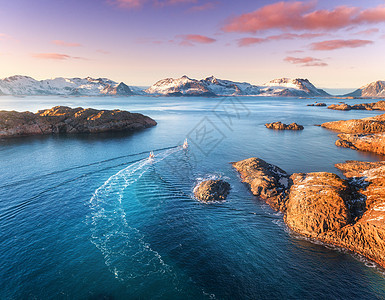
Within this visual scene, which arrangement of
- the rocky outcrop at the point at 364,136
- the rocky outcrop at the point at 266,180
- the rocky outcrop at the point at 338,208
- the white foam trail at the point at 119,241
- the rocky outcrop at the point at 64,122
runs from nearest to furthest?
the white foam trail at the point at 119,241 → the rocky outcrop at the point at 338,208 → the rocky outcrop at the point at 266,180 → the rocky outcrop at the point at 364,136 → the rocky outcrop at the point at 64,122

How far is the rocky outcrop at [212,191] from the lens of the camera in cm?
3372

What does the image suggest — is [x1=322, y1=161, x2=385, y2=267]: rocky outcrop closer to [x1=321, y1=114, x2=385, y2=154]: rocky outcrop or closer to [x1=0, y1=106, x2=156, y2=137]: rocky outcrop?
[x1=321, y1=114, x2=385, y2=154]: rocky outcrop

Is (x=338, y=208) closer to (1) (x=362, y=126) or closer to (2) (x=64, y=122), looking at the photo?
(1) (x=362, y=126)

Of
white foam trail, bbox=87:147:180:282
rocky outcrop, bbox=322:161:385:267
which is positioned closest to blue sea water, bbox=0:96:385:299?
white foam trail, bbox=87:147:180:282

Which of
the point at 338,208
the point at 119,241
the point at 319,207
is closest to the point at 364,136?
the point at 338,208

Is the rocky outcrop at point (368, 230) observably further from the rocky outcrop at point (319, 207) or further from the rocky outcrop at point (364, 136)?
the rocky outcrop at point (364, 136)

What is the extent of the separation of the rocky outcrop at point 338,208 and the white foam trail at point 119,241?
60.4ft

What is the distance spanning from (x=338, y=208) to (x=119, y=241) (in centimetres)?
2742

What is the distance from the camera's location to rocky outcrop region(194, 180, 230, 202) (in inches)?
1328

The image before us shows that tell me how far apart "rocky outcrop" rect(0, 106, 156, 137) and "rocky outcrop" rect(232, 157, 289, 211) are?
210 ft

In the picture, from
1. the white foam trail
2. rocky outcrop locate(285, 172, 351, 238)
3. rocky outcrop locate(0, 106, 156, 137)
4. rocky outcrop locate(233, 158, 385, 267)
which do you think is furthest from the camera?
rocky outcrop locate(0, 106, 156, 137)

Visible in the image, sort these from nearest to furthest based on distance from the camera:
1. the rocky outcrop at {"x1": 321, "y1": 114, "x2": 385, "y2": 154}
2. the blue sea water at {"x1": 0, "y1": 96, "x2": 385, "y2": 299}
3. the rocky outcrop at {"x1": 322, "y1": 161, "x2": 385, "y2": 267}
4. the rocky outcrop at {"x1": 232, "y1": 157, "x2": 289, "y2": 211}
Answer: the blue sea water at {"x1": 0, "y1": 96, "x2": 385, "y2": 299} < the rocky outcrop at {"x1": 322, "y1": 161, "x2": 385, "y2": 267} < the rocky outcrop at {"x1": 232, "y1": 157, "x2": 289, "y2": 211} < the rocky outcrop at {"x1": 321, "y1": 114, "x2": 385, "y2": 154}

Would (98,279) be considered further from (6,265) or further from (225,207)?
(225,207)

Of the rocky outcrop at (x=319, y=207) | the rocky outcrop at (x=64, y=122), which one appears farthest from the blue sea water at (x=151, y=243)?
the rocky outcrop at (x=64, y=122)
